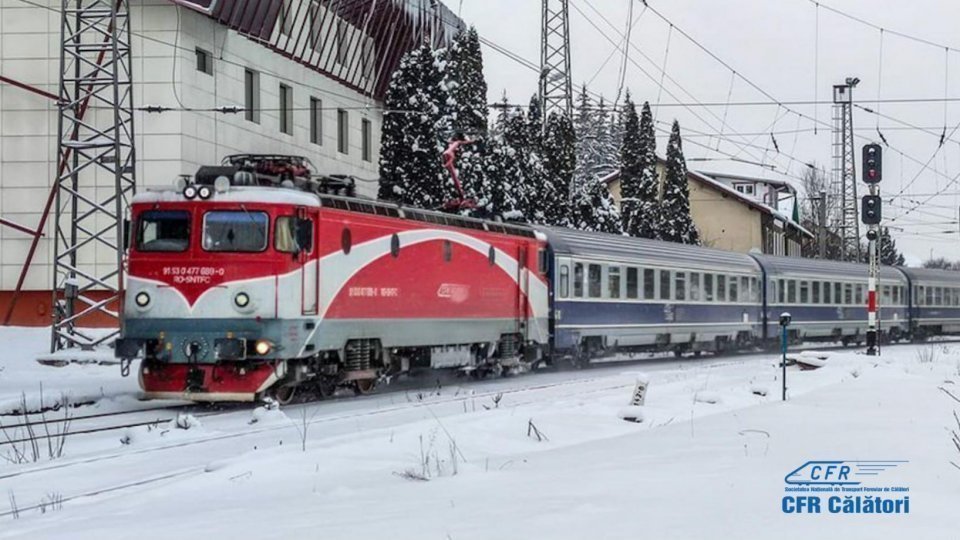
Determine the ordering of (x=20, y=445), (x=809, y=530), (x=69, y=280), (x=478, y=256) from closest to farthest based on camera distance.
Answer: (x=809, y=530), (x=20, y=445), (x=478, y=256), (x=69, y=280)

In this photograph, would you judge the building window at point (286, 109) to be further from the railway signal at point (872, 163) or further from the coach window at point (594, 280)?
the railway signal at point (872, 163)

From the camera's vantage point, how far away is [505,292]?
942 inches

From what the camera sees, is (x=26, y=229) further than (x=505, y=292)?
Yes

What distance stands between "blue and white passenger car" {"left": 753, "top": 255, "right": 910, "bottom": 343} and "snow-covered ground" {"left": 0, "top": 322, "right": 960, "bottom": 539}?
18682mm

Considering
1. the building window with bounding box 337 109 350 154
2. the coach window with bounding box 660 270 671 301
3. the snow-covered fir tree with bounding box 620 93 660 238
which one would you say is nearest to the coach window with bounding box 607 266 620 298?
the coach window with bounding box 660 270 671 301

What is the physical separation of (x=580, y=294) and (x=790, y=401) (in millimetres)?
10495

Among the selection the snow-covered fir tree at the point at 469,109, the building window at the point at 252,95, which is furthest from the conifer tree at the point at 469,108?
the building window at the point at 252,95

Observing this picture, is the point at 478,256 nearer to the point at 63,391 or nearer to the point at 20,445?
the point at 63,391

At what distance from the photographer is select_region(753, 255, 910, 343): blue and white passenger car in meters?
37.9

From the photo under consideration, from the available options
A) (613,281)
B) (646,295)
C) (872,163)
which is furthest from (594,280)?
(872,163)

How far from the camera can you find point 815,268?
40312 mm

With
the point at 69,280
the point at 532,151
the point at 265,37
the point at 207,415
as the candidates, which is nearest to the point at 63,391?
the point at 207,415

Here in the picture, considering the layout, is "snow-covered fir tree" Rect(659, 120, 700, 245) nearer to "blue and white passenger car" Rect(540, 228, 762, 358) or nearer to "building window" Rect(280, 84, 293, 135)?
"blue and white passenger car" Rect(540, 228, 762, 358)

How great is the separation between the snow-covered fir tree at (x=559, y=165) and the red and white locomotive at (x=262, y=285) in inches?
1119
